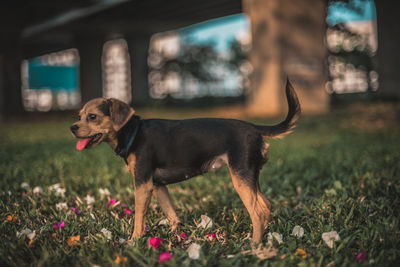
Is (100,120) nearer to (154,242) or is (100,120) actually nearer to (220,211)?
(154,242)

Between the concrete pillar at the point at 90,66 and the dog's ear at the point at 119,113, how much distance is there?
26.7 metres

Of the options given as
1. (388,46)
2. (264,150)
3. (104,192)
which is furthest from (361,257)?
(388,46)

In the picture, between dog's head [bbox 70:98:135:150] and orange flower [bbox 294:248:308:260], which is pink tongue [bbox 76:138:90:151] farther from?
orange flower [bbox 294:248:308:260]

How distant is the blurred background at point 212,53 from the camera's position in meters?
11.8

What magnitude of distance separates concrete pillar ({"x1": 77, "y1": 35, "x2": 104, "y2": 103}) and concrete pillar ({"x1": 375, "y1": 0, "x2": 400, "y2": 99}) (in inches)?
805

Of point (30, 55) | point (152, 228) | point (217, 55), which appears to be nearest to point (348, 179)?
point (152, 228)

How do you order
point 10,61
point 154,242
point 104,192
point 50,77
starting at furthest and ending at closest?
point 50,77
point 10,61
point 104,192
point 154,242

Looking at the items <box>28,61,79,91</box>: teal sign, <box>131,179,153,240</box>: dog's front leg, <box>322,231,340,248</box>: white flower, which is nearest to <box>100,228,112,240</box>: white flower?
<box>131,179,153,240</box>: dog's front leg

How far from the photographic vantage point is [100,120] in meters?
2.72

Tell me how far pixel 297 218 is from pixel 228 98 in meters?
21.2

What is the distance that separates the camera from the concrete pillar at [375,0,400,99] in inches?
510

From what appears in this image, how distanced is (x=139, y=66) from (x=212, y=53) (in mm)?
5380

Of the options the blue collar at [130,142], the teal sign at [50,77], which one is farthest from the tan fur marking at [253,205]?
the teal sign at [50,77]

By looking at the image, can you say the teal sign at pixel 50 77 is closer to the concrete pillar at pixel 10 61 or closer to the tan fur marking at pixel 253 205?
the concrete pillar at pixel 10 61
